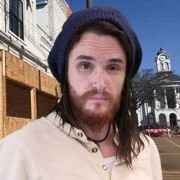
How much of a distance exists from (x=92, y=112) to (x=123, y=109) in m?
0.35

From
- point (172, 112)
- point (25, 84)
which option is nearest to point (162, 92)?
point (172, 112)

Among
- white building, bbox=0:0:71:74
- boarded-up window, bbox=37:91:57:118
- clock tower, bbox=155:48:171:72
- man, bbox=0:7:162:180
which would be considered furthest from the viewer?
clock tower, bbox=155:48:171:72

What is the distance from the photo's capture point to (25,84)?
11.1 metres

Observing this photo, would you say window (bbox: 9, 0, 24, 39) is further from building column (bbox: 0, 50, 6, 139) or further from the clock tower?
the clock tower

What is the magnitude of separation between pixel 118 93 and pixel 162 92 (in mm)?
49341

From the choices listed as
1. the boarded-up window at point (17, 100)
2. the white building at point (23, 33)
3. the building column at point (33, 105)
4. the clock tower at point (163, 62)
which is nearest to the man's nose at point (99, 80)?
the boarded-up window at point (17, 100)

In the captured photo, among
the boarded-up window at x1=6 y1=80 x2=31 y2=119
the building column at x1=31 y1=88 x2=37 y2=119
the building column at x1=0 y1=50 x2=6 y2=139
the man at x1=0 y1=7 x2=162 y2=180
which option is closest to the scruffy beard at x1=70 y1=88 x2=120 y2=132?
the man at x1=0 y1=7 x2=162 y2=180

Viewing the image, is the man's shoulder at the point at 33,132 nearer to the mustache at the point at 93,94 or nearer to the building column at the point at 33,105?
the mustache at the point at 93,94

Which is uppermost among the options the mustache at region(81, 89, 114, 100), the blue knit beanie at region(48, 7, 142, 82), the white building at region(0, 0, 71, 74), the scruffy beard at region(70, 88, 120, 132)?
the white building at region(0, 0, 71, 74)

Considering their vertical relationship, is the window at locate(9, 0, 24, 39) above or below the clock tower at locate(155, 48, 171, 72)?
below

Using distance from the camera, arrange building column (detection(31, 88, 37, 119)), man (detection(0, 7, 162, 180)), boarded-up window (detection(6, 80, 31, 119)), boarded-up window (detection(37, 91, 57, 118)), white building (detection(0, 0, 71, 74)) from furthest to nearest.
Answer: boarded-up window (detection(37, 91, 57, 118)), building column (detection(31, 88, 37, 119)), white building (detection(0, 0, 71, 74)), boarded-up window (detection(6, 80, 31, 119)), man (detection(0, 7, 162, 180))

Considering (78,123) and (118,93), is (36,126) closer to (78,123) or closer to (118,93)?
(78,123)

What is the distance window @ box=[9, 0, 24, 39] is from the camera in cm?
1176

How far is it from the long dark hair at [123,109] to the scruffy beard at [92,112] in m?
Result: 0.05
